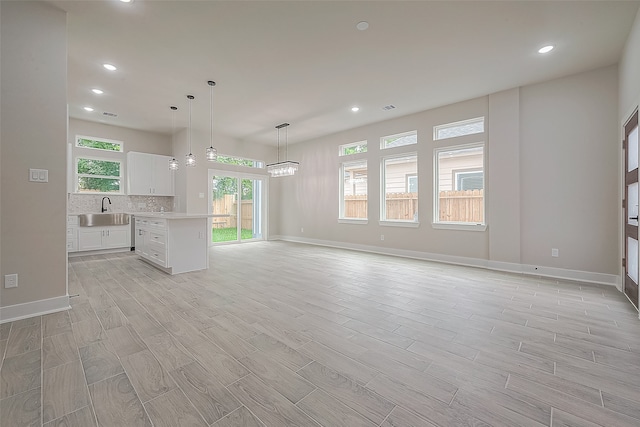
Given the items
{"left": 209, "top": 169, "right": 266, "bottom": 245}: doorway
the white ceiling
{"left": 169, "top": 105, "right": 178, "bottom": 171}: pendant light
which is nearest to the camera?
the white ceiling

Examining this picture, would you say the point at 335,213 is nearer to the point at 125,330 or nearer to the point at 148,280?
the point at 148,280

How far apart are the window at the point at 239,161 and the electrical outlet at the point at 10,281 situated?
5.65m

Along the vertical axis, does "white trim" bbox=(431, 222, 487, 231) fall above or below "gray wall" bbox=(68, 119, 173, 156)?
below

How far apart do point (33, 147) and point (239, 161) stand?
5.75 meters

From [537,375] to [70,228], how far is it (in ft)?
26.2

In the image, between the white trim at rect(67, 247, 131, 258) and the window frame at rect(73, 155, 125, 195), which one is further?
the window frame at rect(73, 155, 125, 195)

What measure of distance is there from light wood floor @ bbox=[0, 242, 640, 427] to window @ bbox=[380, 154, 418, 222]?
2683mm

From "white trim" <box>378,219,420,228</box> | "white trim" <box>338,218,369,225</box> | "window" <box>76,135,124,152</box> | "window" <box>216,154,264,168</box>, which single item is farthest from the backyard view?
"white trim" <box>378,219,420,228</box>

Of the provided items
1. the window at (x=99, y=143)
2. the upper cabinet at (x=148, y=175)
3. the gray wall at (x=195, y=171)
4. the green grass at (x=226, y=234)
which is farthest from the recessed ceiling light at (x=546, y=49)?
the window at (x=99, y=143)

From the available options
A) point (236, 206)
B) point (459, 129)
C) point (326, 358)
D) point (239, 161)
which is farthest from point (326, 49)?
point (236, 206)

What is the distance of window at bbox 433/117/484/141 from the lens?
5121 mm

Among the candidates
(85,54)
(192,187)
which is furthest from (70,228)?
(85,54)

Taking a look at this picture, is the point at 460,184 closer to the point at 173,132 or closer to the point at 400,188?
the point at 400,188

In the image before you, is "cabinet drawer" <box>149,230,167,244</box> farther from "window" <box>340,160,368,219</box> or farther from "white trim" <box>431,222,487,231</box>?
"white trim" <box>431,222,487,231</box>
